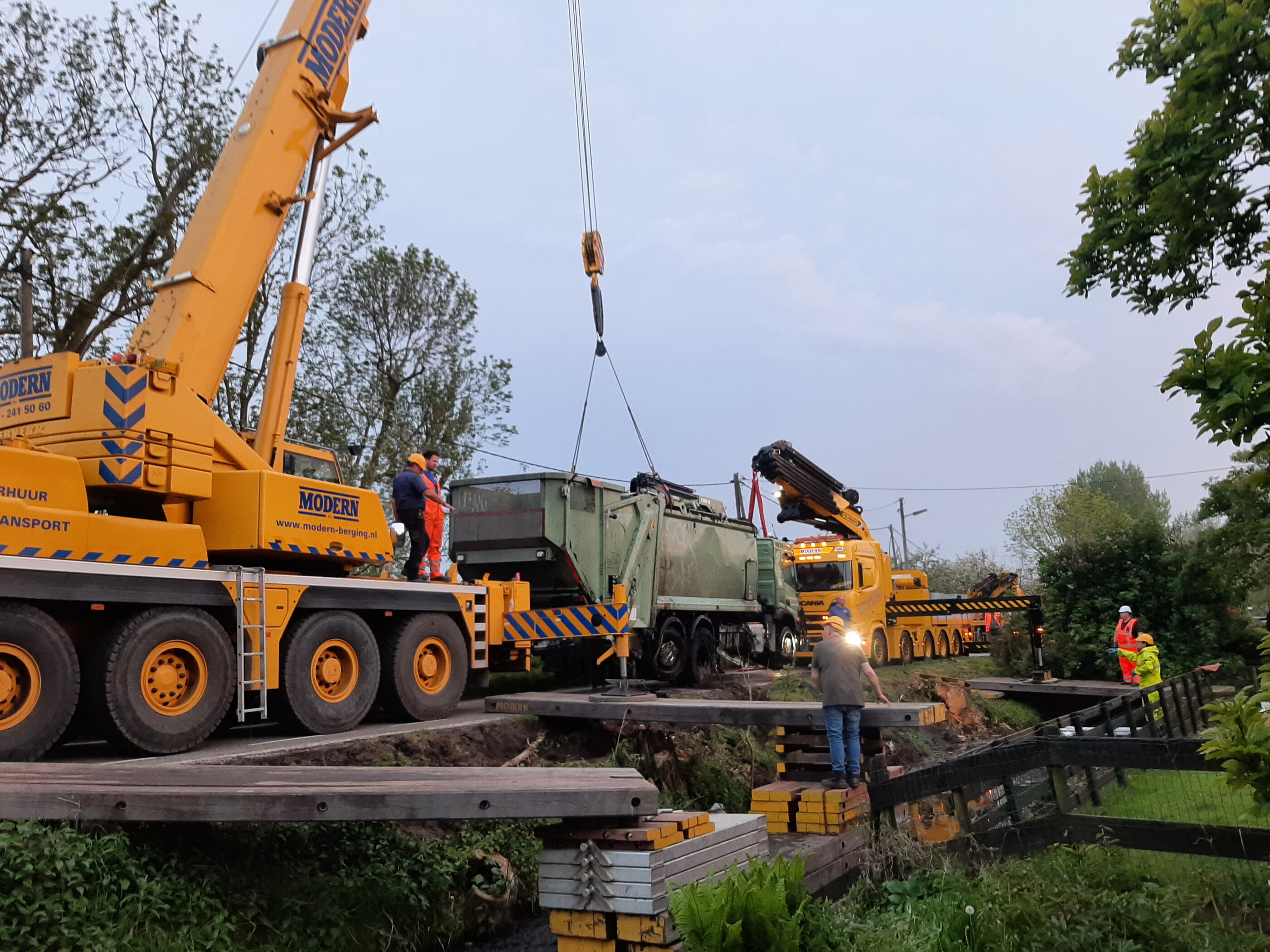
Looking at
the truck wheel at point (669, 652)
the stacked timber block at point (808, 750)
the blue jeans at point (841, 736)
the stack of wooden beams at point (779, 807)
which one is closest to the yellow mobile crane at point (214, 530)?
the stacked timber block at point (808, 750)

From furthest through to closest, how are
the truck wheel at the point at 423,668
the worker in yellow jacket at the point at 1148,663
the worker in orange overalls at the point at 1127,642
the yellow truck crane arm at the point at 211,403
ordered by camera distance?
the worker in orange overalls at the point at 1127,642 < the worker in yellow jacket at the point at 1148,663 < the truck wheel at the point at 423,668 < the yellow truck crane arm at the point at 211,403

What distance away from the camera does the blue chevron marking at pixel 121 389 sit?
787 centimetres

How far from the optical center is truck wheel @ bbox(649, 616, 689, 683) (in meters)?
15.1

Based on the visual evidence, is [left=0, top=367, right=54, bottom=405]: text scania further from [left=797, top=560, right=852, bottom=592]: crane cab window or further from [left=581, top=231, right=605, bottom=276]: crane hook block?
[left=797, top=560, right=852, bottom=592]: crane cab window

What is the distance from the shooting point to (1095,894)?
15.9 feet

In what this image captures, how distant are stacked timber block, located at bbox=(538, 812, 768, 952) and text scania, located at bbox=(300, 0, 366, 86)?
8430 millimetres

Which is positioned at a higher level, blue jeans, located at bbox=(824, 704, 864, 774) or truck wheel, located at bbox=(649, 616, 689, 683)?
truck wheel, located at bbox=(649, 616, 689, 683)

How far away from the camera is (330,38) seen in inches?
410

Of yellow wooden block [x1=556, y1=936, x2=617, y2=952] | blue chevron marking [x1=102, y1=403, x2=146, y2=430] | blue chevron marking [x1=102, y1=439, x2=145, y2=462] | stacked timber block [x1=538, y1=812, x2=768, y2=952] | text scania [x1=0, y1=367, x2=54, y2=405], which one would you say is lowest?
yellow wooden block [x1=556, y1=936, x2=617, y2=952]

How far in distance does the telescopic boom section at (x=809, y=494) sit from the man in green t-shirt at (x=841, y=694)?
11254 millimetres

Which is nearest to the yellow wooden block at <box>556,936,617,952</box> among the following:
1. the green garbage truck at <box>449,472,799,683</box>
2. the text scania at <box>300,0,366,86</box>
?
the green garbage truck at <box>449,472,799,683</box>

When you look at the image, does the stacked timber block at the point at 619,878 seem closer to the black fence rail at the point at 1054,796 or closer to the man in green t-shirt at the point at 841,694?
the black fence rail at the point at 1054,796

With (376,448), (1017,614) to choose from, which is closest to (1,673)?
(376,448)

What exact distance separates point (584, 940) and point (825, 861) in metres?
2.40
